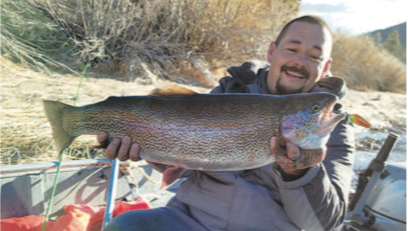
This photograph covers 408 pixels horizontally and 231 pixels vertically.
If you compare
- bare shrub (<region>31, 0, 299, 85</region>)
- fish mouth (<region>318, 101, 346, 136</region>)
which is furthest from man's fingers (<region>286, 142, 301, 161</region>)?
bare shrub (<region>31, 0, 299, 85</region>)

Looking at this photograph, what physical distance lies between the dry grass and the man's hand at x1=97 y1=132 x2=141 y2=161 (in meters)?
11.5

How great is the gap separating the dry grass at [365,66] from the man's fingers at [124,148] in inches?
454

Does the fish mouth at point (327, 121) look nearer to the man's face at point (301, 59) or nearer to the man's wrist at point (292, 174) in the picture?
the man's wrist at point (292, 174)

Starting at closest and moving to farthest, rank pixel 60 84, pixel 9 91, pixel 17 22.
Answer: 1. pixel 9 91
2. pixel 60 84
3. pixel 17 22

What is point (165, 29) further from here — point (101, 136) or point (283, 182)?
point (283, 182)

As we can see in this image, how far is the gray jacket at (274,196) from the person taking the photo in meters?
1.58

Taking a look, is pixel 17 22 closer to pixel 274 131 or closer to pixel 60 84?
pixel 60 84

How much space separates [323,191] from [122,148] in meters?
1.10

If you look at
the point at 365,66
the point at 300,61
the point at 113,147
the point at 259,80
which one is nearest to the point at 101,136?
the point at 113,147

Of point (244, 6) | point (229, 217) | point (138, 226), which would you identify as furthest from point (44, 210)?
point (244, 6)

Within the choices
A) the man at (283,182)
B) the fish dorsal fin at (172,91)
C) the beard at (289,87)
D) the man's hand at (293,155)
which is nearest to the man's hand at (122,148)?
the man at (283,182)

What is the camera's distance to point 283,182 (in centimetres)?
156

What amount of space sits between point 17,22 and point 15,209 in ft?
13.5

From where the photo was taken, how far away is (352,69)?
490 inches
